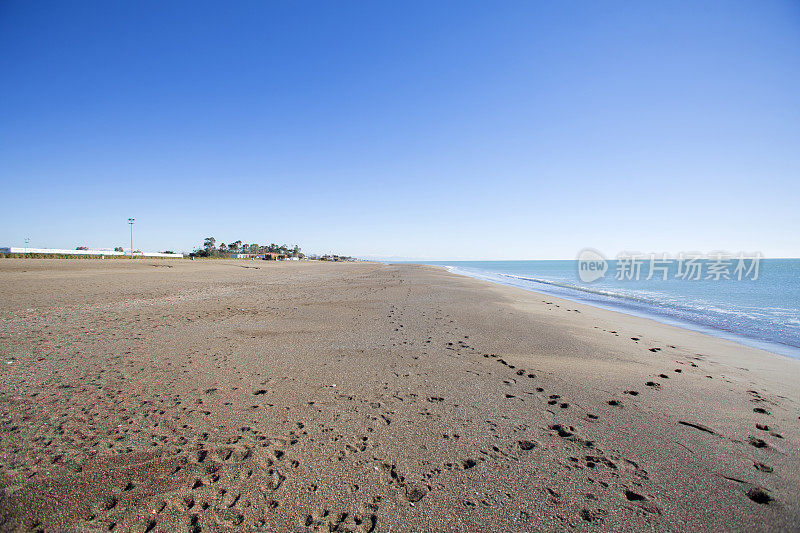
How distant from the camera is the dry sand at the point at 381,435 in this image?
8.38 feet

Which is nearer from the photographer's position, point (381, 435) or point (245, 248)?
point (381, 435)

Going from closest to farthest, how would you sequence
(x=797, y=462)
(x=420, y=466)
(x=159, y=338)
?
(x=420, y=466)
(x=797, y=462)
(x=159, y=338)

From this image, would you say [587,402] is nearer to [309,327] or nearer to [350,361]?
[350,361]

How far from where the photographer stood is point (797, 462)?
137 inches

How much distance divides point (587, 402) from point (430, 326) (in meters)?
5.00

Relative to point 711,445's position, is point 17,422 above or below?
above

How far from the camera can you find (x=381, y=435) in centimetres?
361

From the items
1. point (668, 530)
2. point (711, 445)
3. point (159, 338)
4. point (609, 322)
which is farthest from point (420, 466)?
→ point (609, 322)

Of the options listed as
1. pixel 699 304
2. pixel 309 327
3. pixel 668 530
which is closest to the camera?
pixel 668 530

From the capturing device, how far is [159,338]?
23.3 feet

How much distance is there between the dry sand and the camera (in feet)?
8.38

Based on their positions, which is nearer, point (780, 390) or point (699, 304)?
point (780, 390)

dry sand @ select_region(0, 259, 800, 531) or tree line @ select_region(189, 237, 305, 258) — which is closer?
dry sand @ select_region(0, 259, 800, 531)

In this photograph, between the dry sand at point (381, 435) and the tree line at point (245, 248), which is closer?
the dry sand at point (381, 435)
